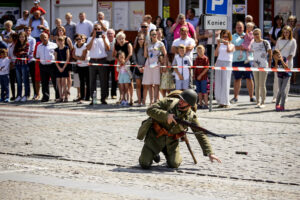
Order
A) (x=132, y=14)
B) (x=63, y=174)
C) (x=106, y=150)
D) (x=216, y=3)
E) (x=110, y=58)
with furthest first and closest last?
(x=132, y=14) → (x=110, y=58) → (x=216, y=3) → (x=106, y=150) → (x=63, y=174)

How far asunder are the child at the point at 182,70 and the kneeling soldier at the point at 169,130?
700cm

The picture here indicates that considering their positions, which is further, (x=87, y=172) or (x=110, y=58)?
(x=110, y=58)

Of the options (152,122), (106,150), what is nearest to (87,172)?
(152,122)

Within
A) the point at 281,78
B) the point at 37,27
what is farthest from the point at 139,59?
the point at 37,27

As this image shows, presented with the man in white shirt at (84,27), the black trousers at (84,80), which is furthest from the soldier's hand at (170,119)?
the man in white shirt at (84,27)

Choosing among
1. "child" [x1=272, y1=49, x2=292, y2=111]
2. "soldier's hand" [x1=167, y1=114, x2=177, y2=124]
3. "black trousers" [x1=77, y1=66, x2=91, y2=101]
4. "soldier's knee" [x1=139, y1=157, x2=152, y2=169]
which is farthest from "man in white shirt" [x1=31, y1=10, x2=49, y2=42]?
"soldier's hand" [x1=167, y1=114, x2=177, y2=124]

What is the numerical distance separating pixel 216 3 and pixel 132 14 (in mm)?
12013

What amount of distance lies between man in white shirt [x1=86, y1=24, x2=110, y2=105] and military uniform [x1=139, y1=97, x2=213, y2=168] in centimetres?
887

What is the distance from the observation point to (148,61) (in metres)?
17.9

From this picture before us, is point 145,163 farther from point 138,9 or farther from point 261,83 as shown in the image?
point 138,9

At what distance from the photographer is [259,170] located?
32.8 feet

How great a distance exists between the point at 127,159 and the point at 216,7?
671 cm

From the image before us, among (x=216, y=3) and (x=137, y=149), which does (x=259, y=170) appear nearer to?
(x=137, y=149)

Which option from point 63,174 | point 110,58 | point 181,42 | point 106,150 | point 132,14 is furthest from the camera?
point 132,14
